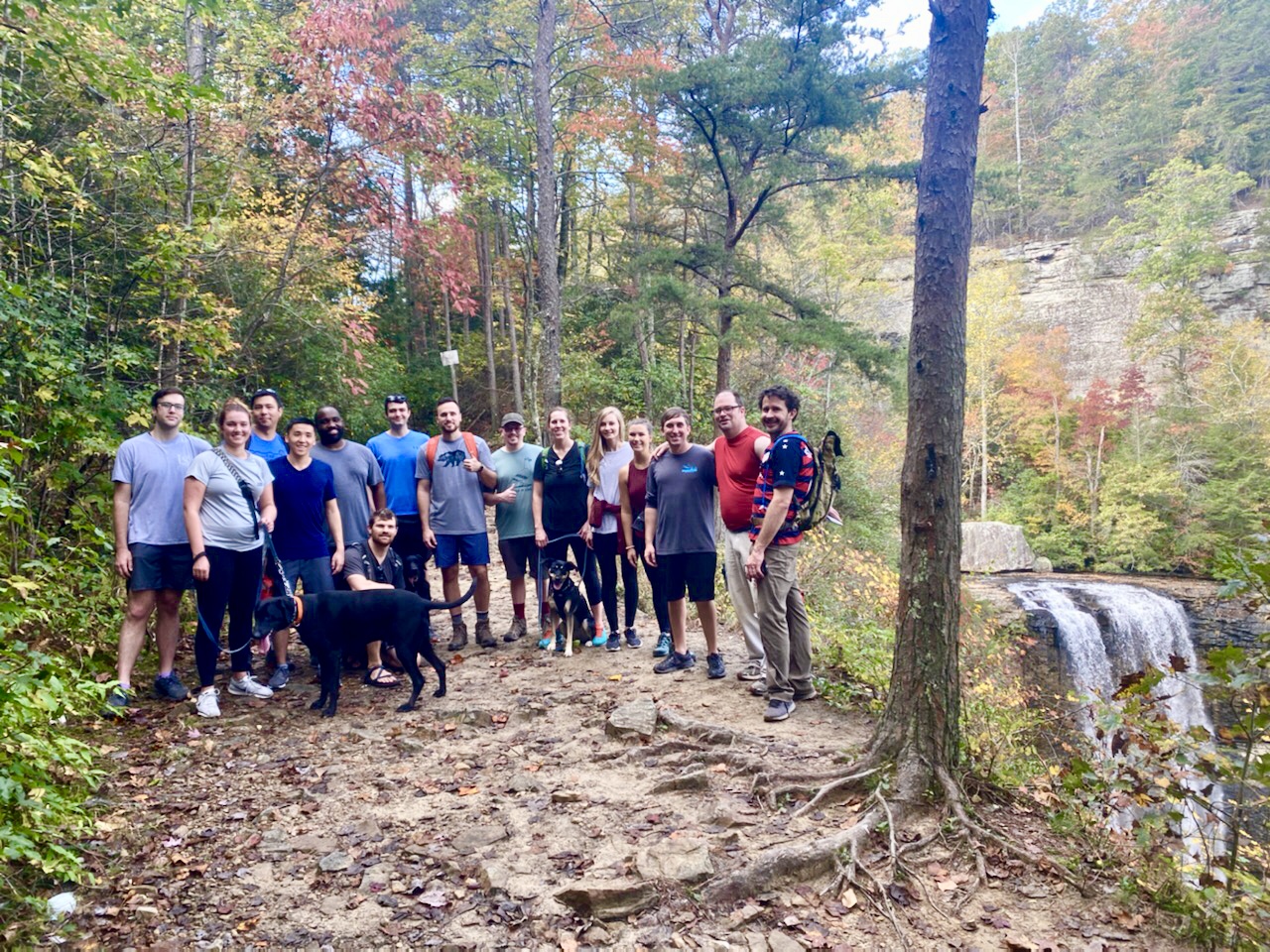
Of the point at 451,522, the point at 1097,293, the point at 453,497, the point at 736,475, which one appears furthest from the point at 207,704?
the point at 1097,293

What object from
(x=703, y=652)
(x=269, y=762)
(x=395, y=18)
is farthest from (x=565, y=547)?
(x=395, y=18)

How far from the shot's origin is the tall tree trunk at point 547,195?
1114 cm

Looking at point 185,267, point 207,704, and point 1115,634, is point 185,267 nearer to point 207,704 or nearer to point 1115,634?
point 207,704

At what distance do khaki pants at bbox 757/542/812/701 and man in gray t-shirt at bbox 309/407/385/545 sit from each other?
10.1 ft

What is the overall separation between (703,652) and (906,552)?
124 inches

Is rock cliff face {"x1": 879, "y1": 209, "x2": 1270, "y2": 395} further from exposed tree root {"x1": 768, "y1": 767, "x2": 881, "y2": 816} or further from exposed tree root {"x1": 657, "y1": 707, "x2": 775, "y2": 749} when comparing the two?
exposed tree root {"x1": 768, "y1": 767, "x2": 881, "y2": 816}

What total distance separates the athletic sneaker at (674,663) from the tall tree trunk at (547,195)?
6.79 metres

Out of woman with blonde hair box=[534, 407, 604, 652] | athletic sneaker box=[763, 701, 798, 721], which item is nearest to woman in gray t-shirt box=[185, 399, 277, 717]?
woman with blonde hair box=[534, 407, 604, 652]

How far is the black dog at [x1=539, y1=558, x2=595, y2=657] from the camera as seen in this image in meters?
5.86

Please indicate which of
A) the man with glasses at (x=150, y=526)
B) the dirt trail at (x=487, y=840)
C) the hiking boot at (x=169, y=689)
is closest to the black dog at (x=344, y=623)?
the dirt trail at (x=487, y=840)

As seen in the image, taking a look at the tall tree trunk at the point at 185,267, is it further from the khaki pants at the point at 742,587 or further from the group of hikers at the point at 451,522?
the khaki pants at the point at 742,587

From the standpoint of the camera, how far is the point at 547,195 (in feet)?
37.5

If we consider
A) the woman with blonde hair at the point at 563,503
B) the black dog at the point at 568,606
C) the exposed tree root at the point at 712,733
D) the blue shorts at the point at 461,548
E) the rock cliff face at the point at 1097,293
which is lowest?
the exposed tree root at the point at 712,733

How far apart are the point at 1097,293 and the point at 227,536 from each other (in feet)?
123
